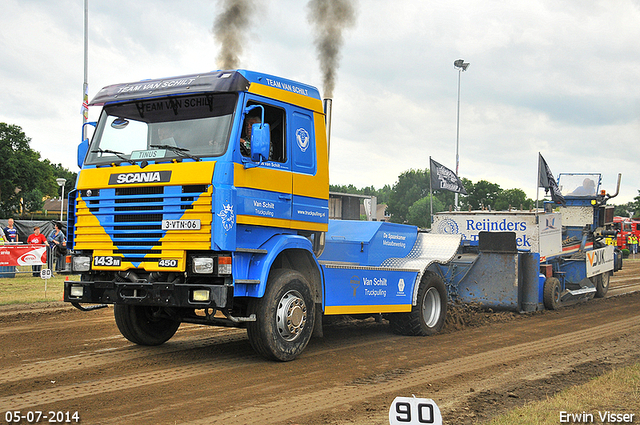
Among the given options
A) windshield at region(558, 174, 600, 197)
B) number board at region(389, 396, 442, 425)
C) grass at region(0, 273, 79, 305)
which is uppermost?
windshield at region(558, 174, 600, 197)

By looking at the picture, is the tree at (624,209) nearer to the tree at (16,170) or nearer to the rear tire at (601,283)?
the tree at (16,170)

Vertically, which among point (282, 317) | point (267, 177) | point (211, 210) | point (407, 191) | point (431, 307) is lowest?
point (431, 307)

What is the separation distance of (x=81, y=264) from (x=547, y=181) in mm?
14081

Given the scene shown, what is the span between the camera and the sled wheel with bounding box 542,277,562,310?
13.6 meters

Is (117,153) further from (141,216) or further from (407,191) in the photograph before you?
(407,191)

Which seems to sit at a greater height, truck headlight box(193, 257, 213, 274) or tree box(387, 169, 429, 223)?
tree box(387, 169, 429, 223)

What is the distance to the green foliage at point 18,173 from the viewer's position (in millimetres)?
68062

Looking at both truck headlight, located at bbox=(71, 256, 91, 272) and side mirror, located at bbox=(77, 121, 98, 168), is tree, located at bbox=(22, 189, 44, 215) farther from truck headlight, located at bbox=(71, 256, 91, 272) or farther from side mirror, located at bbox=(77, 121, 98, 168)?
truck headlight, located at bbox=(71, 256, 91, 272)

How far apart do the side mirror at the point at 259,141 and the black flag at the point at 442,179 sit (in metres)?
17.4

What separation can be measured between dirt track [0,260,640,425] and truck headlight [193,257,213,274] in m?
1.13

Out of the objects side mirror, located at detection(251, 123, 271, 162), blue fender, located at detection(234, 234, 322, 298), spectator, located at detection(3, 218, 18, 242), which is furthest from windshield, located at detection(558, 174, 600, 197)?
spectator, located at detection(3, 218, 18, 242)

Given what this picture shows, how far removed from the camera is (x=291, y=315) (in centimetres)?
735

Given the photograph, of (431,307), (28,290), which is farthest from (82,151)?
(28,290)

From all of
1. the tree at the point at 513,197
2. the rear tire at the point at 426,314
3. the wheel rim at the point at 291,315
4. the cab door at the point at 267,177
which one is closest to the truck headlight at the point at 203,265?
the cab door at the point at 267,177
